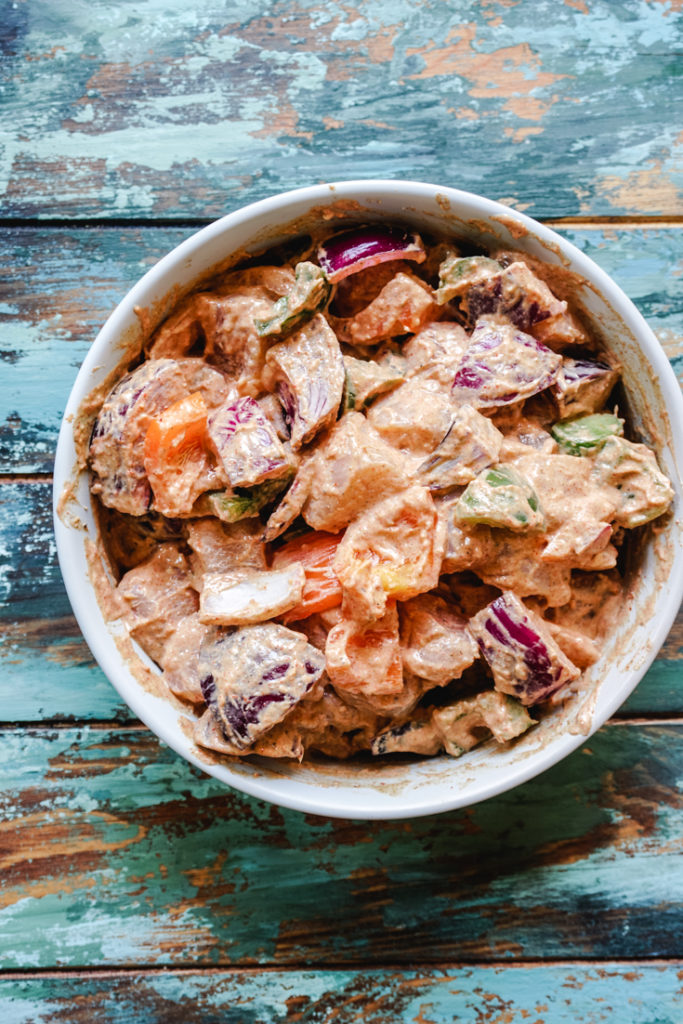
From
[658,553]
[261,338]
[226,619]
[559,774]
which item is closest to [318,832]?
[559,774]

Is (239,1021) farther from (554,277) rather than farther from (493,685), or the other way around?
(554,277)

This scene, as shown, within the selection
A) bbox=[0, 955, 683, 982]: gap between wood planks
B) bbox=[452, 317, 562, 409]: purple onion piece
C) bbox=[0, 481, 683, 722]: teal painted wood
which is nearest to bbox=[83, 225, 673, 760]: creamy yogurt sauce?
bbox=[452, 317, 562, 409]: purple onion piece

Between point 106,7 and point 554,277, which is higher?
point 106,7

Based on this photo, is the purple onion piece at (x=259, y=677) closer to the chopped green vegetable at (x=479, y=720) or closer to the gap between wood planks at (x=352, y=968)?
the chopped green vegetable at (x=479, y=720)

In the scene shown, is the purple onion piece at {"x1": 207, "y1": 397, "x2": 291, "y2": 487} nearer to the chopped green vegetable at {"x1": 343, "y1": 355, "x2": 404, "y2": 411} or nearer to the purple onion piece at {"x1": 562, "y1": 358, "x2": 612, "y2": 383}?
the chopped green vegetable at {"x1": 343, "y1": 355, "x2": 404, "y2": 411}

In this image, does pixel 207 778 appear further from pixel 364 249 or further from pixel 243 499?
pixel 364 249

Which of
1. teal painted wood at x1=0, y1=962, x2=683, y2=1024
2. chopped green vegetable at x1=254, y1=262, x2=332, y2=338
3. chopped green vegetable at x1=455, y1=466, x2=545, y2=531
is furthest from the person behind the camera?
teal painted wood at x1=0, y1=962, x2=683, y2=1024

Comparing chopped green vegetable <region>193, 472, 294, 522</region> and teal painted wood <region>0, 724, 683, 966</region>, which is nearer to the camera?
chopped green vegetable <region>193, 472, 294, 522</region>
